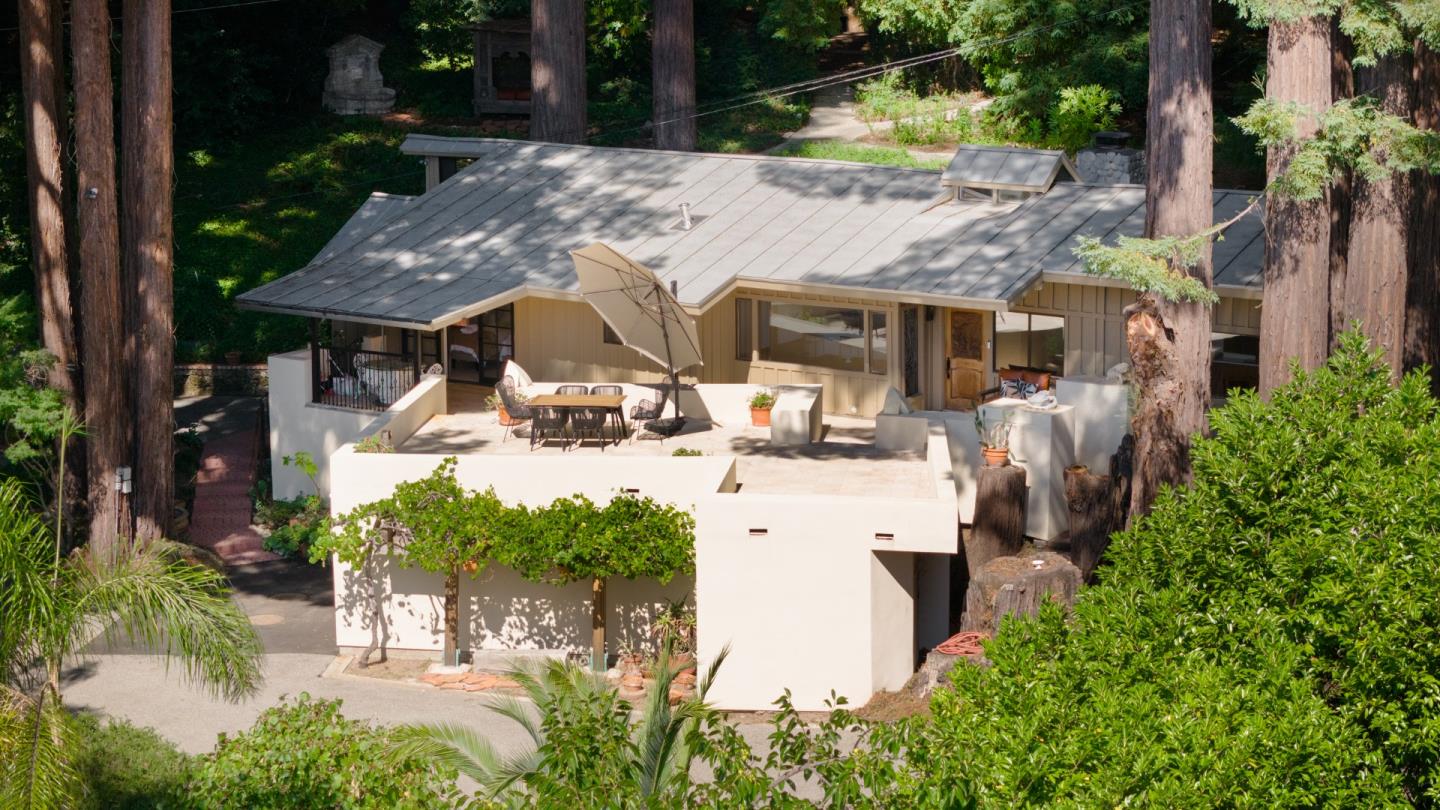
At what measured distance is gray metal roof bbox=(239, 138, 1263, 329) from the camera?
81.4 feet

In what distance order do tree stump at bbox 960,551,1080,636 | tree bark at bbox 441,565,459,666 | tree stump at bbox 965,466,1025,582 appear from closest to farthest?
tree stump at bbox 960,551,1080,636 → tree bark at bbox 441,565,459,666 → tree stump at bbox 965,466,1025,582

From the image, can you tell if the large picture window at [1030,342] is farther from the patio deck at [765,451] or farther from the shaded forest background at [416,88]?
the shaded forest background at [416,88]

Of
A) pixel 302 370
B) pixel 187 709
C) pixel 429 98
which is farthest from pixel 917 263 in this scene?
pixel 429 98

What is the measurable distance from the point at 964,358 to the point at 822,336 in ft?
7.01

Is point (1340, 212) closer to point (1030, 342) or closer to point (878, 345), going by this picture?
point (1030, 342)

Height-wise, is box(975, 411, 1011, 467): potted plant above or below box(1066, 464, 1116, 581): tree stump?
above

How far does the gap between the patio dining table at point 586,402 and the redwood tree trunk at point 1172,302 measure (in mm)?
6905

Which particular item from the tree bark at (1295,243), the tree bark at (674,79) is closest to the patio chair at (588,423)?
the tree bark at (1295,243)

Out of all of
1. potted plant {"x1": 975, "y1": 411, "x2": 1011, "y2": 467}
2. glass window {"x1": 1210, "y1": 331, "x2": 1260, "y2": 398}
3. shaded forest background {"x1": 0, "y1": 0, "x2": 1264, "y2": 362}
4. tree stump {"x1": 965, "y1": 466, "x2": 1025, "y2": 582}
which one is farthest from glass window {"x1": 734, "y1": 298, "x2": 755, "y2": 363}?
shaded forest background {"x1": 0, "y1": 0, "x2": 1264, "y2": 362}

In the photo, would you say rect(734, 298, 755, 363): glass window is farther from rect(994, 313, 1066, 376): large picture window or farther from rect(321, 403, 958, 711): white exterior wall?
rect(321, 403, 958, 711): white exterior wall

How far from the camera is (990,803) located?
9.84m

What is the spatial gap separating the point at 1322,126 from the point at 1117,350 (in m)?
5.86

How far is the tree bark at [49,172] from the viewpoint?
25.5m

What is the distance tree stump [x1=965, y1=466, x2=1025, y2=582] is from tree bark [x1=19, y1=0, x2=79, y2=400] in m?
13.7
